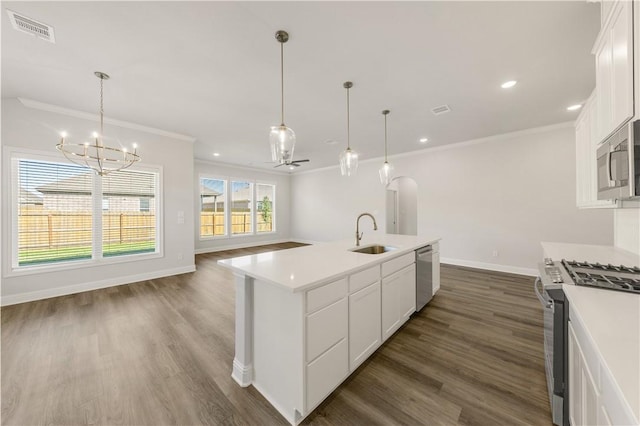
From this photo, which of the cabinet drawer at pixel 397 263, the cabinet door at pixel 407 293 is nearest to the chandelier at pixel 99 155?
the cabinet drawer at pixel 397 263

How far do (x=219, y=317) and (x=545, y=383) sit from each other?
3284mm

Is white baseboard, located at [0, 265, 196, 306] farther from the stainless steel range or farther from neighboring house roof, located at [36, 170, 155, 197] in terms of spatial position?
the stainless steel range

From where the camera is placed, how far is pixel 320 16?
179cm

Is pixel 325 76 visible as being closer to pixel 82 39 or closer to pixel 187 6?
pixel 187 6

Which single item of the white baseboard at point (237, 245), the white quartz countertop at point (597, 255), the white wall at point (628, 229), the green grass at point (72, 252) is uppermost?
the white wall at point (628, 229)

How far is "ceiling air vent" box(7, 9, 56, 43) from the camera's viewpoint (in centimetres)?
183

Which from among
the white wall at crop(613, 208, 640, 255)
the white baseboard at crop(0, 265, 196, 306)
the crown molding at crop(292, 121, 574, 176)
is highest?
the crown molding at crop(292, 121, 574, 176)

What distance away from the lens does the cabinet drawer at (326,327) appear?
58.0 inches

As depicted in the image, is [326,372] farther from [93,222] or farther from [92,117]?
[92,117]

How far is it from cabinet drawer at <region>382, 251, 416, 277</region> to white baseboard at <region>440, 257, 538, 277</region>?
328 cm

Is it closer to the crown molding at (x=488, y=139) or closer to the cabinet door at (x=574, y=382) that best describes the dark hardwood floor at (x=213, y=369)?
the cabinet door at (x=574, y=382)

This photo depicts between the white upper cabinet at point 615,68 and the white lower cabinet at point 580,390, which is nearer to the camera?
the white lower cabinet at point 580,390

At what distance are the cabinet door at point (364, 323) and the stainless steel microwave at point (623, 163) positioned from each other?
1630mm

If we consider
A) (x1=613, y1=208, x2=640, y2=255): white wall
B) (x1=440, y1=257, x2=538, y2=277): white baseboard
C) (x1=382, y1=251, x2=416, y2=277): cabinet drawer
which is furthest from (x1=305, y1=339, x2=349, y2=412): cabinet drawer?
(x1=440, y1=257, x2=538, y2=277): white baseboard
